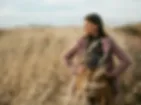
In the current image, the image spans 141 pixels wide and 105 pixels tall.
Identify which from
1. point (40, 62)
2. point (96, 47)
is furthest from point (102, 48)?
point (40, 62)

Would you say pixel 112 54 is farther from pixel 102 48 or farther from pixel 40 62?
pixel 40 62

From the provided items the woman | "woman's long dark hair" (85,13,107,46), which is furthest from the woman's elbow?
"woman's long dark hair" (85,13,107,46)

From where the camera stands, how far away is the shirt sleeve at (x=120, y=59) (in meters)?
1.52

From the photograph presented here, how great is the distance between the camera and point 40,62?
5.24 feet

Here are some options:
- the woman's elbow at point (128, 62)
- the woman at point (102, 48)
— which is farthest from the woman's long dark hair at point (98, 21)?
the woman's elbow at point (128, 62)

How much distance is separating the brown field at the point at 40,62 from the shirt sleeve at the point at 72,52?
0.02m

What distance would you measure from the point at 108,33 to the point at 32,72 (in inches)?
10.9

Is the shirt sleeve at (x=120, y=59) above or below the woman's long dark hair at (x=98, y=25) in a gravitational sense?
below

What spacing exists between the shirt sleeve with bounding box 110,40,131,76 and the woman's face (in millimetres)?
62

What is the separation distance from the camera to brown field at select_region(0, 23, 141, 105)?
5.11 feet

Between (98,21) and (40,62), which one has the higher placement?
(98,21)

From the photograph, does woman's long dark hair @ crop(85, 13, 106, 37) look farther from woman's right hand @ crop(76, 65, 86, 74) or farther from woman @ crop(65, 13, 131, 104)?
woman's right hand @ crop(76, 65, 86, 74)

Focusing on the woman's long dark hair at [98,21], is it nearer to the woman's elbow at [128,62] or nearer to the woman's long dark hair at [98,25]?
the woman's long dark hair at [98,25]

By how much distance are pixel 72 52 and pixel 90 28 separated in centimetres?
10
